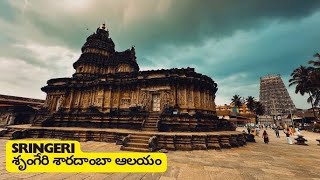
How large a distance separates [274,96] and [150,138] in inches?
3931

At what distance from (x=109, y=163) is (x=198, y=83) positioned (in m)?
13.6

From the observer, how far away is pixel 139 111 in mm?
17422

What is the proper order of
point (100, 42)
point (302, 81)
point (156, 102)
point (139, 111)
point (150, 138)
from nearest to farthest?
point (150, 138) < point (139, 111) < point (156, 102) < point (100, 42) < point (302, 81)

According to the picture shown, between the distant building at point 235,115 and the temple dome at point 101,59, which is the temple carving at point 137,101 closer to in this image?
the temple dome at point 101,59

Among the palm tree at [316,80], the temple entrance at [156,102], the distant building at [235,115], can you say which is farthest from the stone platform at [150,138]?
the palm tree at [316,80]

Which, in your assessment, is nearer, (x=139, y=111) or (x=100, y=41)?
(x=139, y=111)

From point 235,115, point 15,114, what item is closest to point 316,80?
point 235,115

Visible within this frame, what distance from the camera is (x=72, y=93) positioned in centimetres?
2189

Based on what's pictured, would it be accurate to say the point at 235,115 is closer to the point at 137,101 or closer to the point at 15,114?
the point at 137,101

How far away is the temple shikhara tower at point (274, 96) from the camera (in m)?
85.6

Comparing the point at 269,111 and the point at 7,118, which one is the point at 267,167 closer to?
the point at 7,118

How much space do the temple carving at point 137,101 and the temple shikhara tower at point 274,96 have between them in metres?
84.5

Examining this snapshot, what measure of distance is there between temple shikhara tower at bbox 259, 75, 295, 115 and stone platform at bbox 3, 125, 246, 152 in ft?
290

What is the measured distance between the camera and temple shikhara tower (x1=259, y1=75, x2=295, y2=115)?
8556 centimetres
